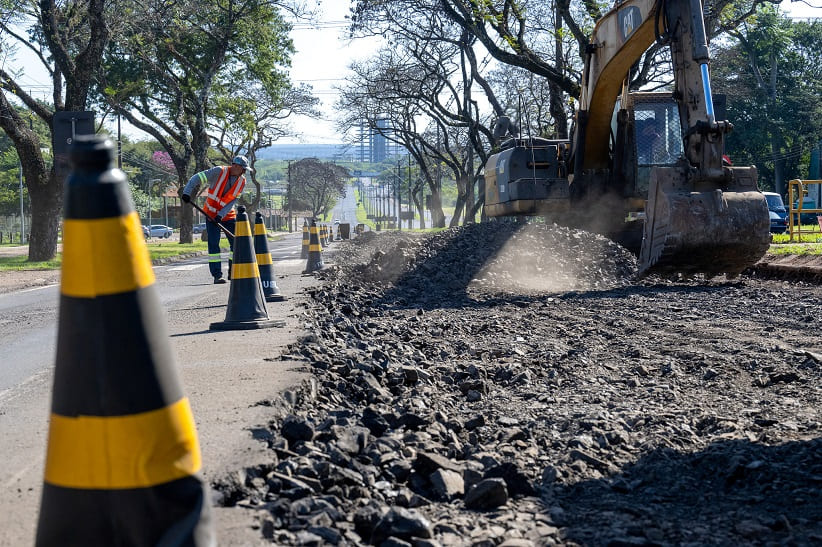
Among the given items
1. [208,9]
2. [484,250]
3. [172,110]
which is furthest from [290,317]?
[172,110]

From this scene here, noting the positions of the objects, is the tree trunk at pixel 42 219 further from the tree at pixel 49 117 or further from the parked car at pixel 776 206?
the parked car at pixel 776 206

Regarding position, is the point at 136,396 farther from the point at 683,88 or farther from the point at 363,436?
the point at 683,88

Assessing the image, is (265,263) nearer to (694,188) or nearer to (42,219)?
(694,188)

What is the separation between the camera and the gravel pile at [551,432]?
2.91 m

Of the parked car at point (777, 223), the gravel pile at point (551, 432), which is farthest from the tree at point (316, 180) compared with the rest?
the gravel pile at point (551, 432)

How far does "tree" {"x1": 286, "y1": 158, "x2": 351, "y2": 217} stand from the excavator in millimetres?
86084

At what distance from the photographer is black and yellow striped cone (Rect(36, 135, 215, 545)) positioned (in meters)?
1.87

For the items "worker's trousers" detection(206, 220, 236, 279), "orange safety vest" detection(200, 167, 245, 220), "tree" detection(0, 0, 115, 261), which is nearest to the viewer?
"orange safety vest" detection(200, 167, 245, 220)

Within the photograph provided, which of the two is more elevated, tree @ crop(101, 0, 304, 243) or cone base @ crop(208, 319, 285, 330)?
tree @ crop(101, 0, 304, 243)

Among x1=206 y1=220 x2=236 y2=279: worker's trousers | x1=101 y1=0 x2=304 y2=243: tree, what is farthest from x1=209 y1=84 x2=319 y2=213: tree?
x1=206 y1=220 x2=236 y2=279: worker's trousers

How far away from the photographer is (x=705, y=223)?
1009cm

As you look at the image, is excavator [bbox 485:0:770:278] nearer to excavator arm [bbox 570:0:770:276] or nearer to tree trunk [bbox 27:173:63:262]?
excavator arm [bbox 570:0:770:276]

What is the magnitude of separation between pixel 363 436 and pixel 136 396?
198 cm

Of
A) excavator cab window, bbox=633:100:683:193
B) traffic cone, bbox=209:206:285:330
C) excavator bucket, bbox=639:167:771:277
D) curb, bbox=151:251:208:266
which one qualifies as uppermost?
excavator cab window, bbox=633:100:683:193
